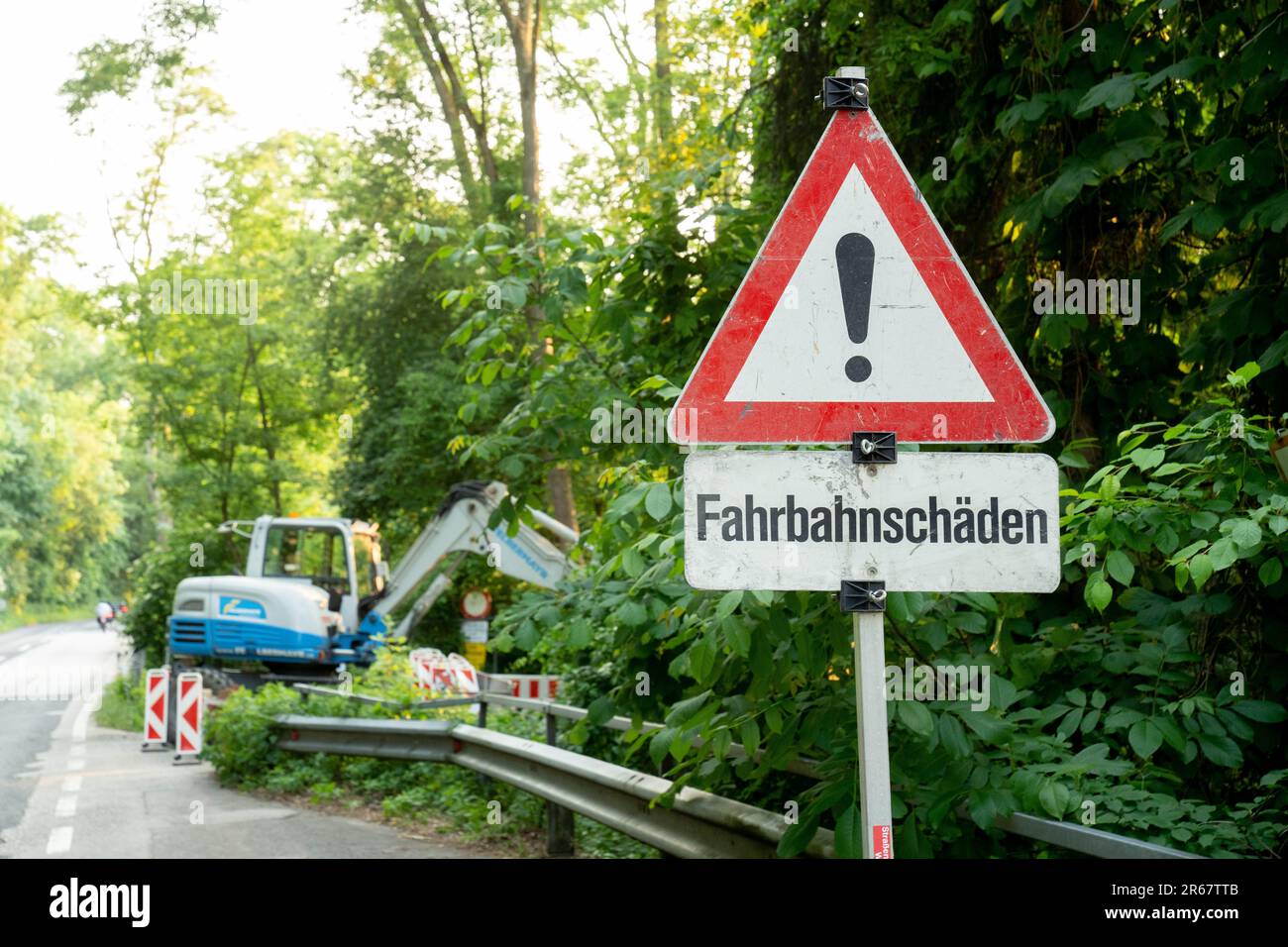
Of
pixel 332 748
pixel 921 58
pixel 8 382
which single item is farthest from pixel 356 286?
pixel 8 382

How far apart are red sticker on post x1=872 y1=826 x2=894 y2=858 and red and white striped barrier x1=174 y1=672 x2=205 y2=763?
1113 cm

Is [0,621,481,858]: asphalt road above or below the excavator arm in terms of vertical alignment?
below

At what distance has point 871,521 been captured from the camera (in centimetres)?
299

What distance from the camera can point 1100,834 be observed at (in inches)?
135

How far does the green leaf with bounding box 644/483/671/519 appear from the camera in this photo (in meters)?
4.22

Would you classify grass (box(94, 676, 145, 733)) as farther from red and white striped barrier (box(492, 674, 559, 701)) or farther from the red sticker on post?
the red sticker on post

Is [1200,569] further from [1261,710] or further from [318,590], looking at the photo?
[318,590]

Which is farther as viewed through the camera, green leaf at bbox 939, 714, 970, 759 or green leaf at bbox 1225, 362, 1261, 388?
green leaf at bbox 1225, 362, 1261, 388

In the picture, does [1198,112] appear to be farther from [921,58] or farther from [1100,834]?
[1100,834]

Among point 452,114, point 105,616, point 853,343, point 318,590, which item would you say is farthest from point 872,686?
point 105,616

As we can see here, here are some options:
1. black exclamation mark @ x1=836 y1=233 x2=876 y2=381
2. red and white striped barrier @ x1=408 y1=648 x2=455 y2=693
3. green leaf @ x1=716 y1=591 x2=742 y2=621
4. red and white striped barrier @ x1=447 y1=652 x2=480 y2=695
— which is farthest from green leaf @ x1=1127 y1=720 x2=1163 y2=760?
red and white striped barrier @ x1=447 y1=652 x2=480 y2=695

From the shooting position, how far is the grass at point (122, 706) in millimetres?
20103

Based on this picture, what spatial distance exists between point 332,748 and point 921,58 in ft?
24.3

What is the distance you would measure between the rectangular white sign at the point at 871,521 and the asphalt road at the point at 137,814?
5.70 metres
